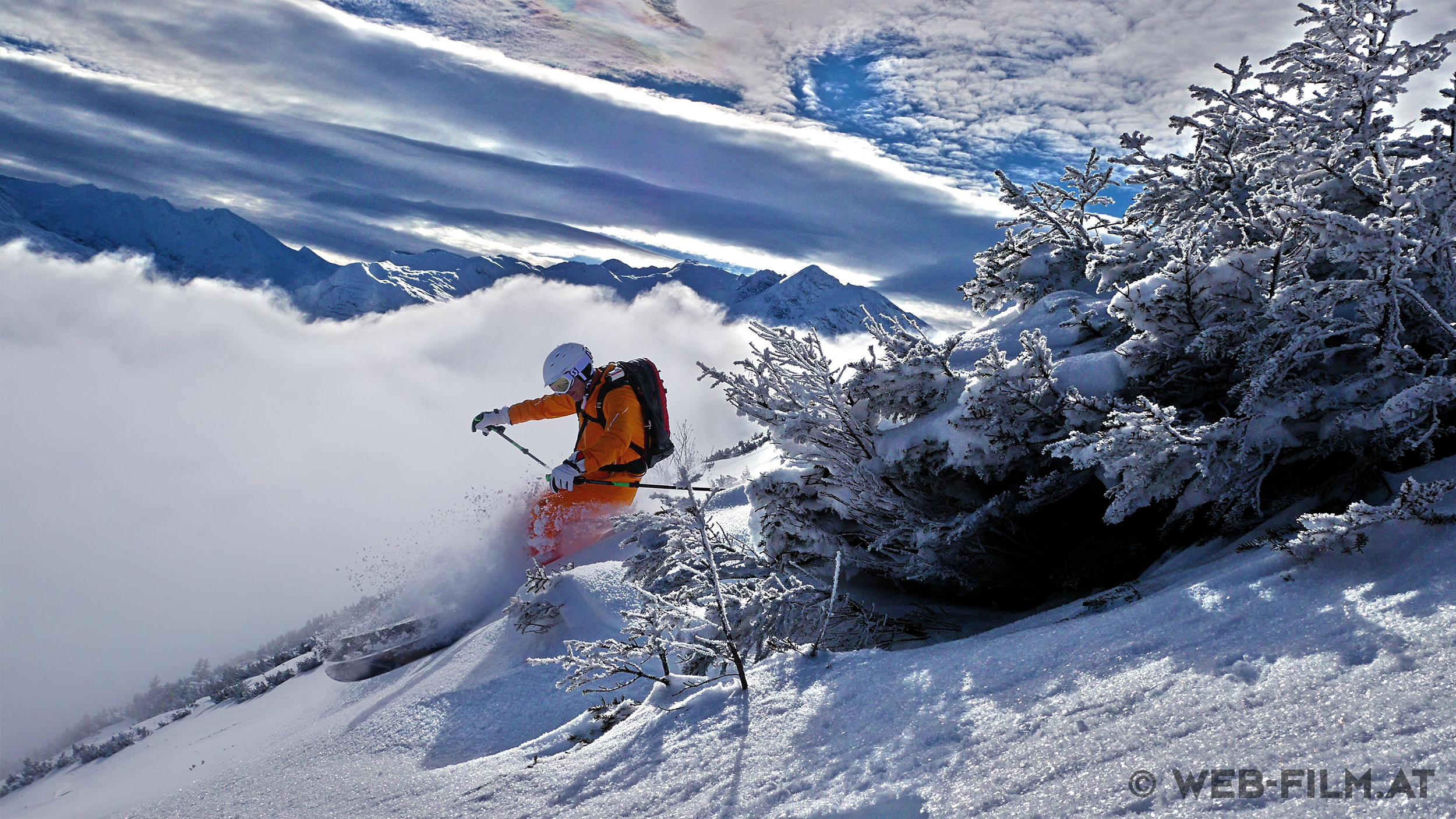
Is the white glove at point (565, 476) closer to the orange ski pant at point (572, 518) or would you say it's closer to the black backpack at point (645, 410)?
the black backpack at point (645, 410)

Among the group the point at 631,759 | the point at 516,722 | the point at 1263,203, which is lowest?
the point at 516,722

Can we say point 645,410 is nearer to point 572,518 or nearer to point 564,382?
point 564,382

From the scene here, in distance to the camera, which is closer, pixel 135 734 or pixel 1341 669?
pixel 1341 669

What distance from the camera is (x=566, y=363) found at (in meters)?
8.81

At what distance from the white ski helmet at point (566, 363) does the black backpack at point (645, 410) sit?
0.42 meters

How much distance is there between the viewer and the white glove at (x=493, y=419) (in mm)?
9617

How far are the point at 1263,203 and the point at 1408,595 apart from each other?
2.12 meters

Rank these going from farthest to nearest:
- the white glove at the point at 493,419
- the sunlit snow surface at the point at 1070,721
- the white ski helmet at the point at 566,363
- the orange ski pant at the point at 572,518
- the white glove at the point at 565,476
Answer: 1. the white glove at the point at 493,419
2. the orange ski pant at the point at 572,518
3. the white ski helmet at the point at 566,363
4. the white glove at the point at 565,476
5. the sunlit snow surface at the point at 1070,721

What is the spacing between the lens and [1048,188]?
231 inches

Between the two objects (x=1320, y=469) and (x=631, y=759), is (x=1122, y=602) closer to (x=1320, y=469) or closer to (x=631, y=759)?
(x=1320, y=469)

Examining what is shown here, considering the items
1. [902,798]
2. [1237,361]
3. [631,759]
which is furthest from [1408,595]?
[631,759]

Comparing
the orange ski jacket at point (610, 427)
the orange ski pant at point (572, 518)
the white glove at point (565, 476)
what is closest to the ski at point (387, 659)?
the orange ski pant at point (572, 518)

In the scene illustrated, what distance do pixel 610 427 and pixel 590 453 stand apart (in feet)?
1.34

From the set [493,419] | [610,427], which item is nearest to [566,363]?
[610,427]
